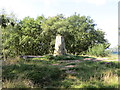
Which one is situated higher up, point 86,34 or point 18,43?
point 86,34

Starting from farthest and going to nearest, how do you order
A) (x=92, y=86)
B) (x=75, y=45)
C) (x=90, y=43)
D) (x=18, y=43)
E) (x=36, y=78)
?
(x=90, y=43) → (x=75, y=45) → (x=18, y=43) → (x=36, y=78) → (x=92, y=86)

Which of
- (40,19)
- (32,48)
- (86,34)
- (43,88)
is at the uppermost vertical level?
(40,19)

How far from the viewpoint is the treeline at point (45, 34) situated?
17188 millimetres

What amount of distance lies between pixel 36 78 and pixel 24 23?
15.9m

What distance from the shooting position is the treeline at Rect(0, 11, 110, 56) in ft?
56.4

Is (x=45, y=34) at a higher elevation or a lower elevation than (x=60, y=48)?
higher

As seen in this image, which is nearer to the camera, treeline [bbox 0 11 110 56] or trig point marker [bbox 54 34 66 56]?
trig point marker [bbox 54 34 66 56]

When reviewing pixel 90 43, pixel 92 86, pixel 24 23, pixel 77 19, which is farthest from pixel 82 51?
pixel 92 86

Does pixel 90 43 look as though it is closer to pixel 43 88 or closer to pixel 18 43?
pixel 18 43

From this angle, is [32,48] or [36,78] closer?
[36,78]

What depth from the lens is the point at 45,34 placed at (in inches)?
742

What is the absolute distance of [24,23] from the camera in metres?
20.0

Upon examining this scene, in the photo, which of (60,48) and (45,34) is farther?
(45,34)

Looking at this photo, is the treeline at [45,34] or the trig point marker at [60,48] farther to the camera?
the treeline at [45,34]
